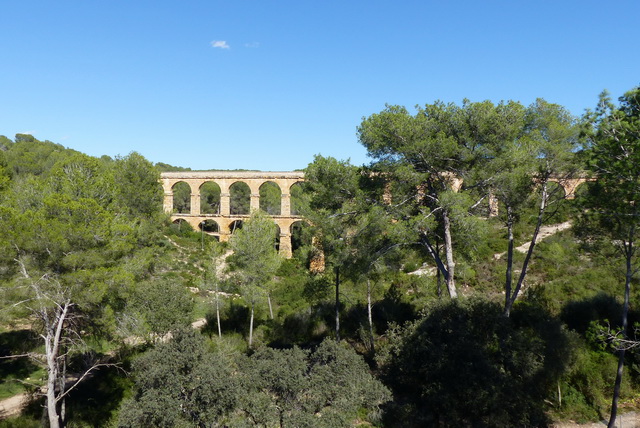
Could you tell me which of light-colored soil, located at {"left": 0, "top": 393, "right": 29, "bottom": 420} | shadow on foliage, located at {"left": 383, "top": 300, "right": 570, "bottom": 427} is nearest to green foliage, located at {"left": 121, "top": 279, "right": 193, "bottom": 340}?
light-colored soil, located at {"left": 0, "top": 393, "right": 29, "bottom": 420}

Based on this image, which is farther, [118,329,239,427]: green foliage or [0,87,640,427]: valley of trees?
[0,87,640,427]: valley of trees

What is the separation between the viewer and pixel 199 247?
129 ft

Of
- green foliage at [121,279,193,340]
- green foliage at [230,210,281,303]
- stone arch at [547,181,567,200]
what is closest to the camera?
stone arch at [547,181,567,200]

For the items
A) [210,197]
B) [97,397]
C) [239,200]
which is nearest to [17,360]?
[97,397]

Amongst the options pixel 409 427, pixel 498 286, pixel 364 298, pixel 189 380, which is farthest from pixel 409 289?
pixel 189 380

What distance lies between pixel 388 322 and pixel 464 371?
3691mm

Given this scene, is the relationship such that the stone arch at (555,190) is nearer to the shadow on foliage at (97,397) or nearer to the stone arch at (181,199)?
the shadow on foliage at (97,397)

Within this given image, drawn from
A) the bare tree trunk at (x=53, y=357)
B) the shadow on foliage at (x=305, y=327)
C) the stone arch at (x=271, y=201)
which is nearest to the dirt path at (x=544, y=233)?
the shadow on foliage at (x=305, y=327)

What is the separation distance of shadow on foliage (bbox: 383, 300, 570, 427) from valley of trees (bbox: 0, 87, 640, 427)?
0.15ft

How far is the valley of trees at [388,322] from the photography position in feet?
28.7

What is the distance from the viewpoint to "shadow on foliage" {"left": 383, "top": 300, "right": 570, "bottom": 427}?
9211 millimetres

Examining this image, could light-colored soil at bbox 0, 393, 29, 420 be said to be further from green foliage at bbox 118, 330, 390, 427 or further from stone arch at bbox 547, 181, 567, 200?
stone arch at bbox 547, 181, 567, 200

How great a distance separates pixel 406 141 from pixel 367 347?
9.55 meters

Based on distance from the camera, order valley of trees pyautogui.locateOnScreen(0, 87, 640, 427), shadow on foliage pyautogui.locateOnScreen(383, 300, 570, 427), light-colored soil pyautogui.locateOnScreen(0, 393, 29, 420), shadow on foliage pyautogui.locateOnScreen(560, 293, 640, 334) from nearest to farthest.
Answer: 1. valley of trees pyautogui.locateOnScreen(0, 87, 640, 427)
2. shadow on foliage pyautogui.locateOnScreen(383, 300, 570, 427)
3. light-colored soil pyautogui.locateOnScreen(0, 393, 29, 420)
4. shadow on foliage pyautogui.locateOnScreen(560, 293, 640, 334)
